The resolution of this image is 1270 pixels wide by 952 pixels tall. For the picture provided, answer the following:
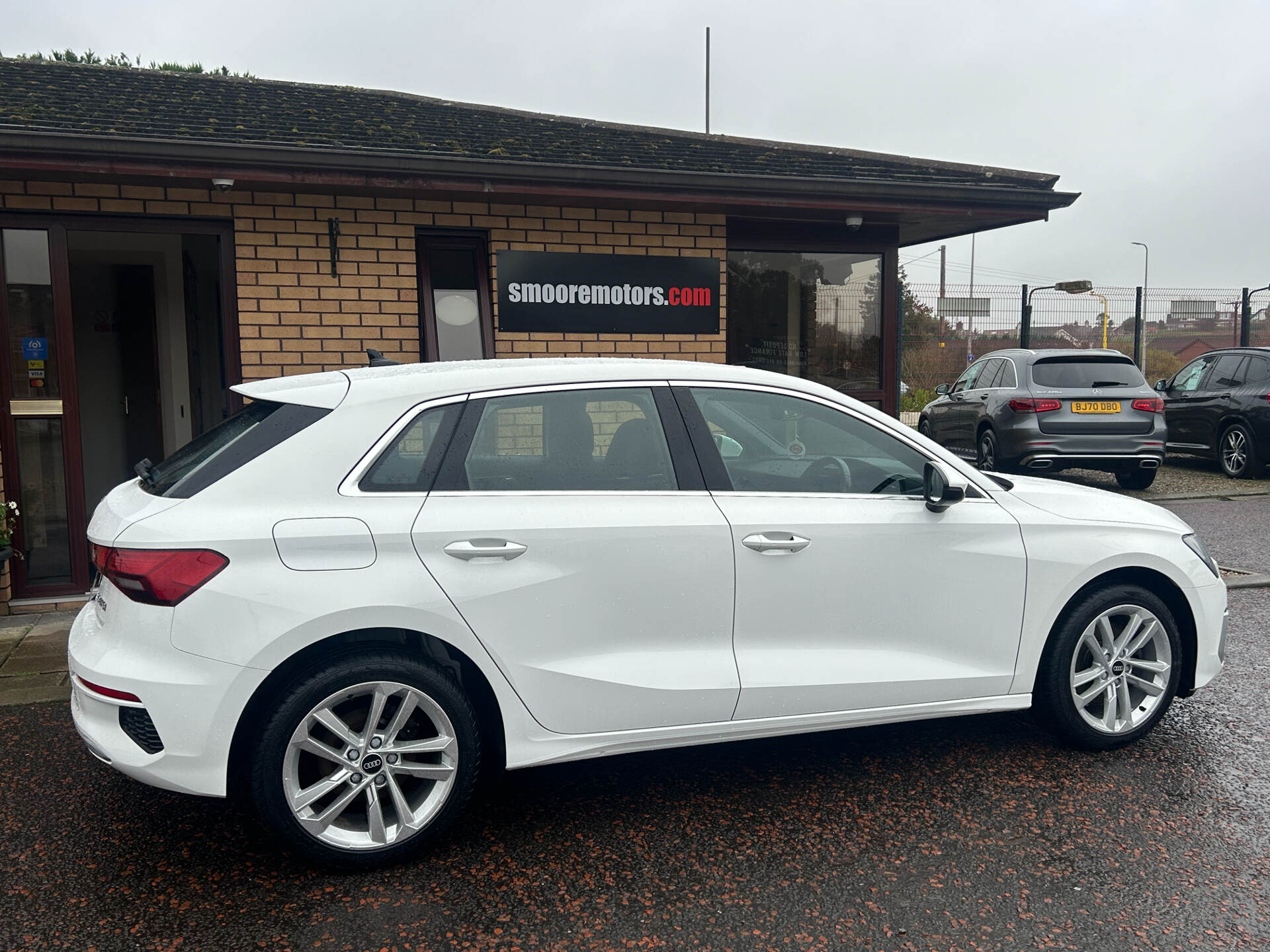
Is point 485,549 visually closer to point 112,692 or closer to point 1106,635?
point 112,692

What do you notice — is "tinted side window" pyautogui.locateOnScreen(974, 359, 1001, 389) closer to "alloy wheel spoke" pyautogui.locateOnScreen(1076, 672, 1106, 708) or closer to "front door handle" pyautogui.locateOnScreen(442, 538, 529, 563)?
"alloy wheel spoke" pyautogui.locateOnScreen(1076, 672, 1106, 708)

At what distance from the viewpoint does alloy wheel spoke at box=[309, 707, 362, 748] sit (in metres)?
3.17

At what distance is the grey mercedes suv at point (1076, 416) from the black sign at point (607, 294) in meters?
4.78

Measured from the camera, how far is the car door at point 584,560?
3326 millimetres

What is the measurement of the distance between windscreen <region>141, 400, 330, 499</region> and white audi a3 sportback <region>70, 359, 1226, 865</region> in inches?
0.5

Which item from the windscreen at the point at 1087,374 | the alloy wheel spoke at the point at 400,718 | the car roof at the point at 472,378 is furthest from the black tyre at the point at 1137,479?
the alloy wheel spoke at the point at 400,718

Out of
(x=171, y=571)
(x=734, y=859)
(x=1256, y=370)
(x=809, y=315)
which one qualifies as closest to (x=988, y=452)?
(x=1256, y=370)

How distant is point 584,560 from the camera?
3.40 m

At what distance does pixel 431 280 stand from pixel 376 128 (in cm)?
128

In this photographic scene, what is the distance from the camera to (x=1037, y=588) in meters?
3.99

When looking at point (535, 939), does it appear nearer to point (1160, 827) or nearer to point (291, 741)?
point (291, 741)

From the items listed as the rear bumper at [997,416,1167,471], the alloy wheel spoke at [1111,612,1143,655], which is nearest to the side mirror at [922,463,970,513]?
the alloy wheel spoke at [1111,612,1143,655]

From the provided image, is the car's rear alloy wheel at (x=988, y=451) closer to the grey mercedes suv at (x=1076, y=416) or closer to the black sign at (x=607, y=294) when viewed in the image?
the grey mercedes suv at (x=1076, y=416)

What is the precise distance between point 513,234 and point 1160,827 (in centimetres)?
588
